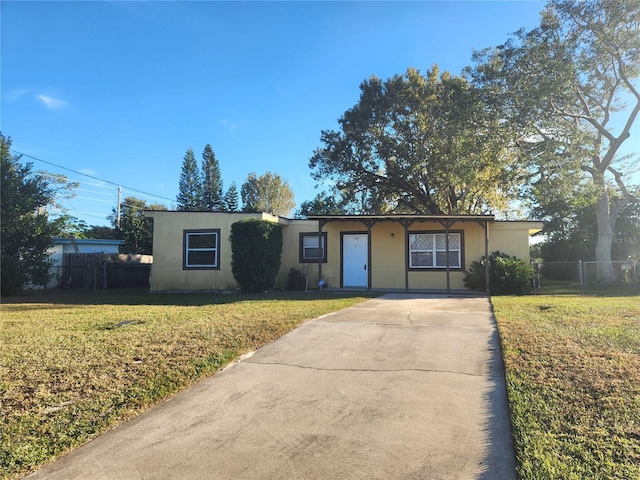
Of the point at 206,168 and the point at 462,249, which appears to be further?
the point at 206,168

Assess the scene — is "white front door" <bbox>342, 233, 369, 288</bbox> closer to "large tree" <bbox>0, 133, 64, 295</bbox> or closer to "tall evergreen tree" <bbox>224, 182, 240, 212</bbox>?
"large tree" <bbox>0, 133, 64, 295</bbox>

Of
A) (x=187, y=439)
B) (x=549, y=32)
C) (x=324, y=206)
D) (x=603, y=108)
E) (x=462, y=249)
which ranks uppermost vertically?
(x=549, y=32)

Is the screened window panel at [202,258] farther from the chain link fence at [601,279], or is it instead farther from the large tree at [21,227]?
the chain link fence at [601,279]

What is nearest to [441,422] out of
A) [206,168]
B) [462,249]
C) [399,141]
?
[462,249]

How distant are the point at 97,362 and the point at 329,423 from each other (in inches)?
125

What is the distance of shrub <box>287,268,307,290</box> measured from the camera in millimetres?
16531

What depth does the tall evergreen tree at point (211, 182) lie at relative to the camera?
45.9 m

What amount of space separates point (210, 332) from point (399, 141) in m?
21.9

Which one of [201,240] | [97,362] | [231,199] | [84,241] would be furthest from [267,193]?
[97,362]

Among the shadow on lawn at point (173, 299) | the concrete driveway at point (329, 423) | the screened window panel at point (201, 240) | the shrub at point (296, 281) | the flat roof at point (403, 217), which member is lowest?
the concrete driveway at point (329, 423)

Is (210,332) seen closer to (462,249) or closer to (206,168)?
(462,249)

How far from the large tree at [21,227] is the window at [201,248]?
4684mm

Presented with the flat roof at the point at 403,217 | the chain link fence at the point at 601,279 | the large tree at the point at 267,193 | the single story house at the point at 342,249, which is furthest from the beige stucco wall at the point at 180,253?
the large tree at the point at 267,193

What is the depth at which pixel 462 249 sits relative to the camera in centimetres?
1605
